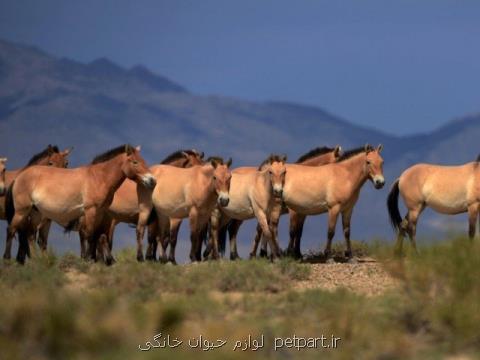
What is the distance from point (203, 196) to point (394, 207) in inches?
176

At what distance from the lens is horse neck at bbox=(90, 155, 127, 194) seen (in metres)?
22.4

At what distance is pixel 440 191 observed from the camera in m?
24.5

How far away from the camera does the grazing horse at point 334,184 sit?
79.6 ft

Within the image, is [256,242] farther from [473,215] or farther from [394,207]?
[473,215]

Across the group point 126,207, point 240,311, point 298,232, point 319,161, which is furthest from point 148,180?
point 240,311

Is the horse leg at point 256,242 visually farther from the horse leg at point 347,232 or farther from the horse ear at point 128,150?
the horse ear at point 128,150

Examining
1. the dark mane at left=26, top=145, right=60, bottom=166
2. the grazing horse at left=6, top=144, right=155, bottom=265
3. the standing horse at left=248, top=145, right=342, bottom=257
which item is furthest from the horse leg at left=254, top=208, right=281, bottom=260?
the dark mane at left=26, top=145, right=60, bottom=166

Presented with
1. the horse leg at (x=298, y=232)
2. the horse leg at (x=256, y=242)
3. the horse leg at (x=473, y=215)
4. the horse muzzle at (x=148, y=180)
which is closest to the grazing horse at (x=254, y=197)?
the horse leg at (x=256, y=242)

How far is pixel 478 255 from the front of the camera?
16.2m

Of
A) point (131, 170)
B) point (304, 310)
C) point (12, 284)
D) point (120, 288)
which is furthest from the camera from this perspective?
point (131, 170)

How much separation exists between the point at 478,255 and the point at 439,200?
849 cm

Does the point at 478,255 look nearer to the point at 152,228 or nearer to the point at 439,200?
the point at 439,200

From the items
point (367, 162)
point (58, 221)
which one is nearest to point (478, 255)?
point (367, 162)

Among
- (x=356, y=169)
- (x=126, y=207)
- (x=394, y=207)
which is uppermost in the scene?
(x=356, y=169)
